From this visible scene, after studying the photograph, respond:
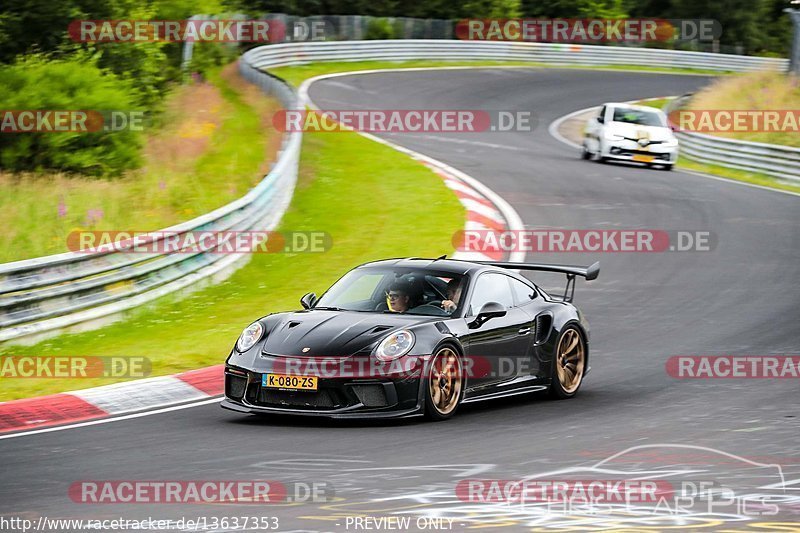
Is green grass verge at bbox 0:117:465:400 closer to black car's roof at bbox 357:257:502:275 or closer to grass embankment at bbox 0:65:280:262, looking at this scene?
grass embankment at bbox 0:65:280:262

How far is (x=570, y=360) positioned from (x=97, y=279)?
5.21 metres

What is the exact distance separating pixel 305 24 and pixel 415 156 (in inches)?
1027

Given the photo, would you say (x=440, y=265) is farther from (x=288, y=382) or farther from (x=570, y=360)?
(x=288, y=382)

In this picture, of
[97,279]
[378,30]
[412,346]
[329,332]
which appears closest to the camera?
[412,346]

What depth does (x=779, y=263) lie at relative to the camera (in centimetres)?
1698

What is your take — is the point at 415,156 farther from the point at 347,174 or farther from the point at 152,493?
the point at 152,493

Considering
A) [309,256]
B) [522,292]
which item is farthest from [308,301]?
[309,256]

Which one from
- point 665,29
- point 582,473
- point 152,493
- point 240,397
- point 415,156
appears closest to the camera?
point 152,493

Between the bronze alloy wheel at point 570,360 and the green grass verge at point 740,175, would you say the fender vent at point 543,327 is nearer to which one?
the bronze alloy wheel at point 570,360

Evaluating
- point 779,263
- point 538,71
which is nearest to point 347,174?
point 779,263

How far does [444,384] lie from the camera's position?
928 centimetres

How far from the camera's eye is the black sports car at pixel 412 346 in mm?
8891

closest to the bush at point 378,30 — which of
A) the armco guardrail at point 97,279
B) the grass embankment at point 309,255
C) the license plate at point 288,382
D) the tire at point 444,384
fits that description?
the grass embankment at point 309,255

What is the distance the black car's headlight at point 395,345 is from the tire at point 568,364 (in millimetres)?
1862
